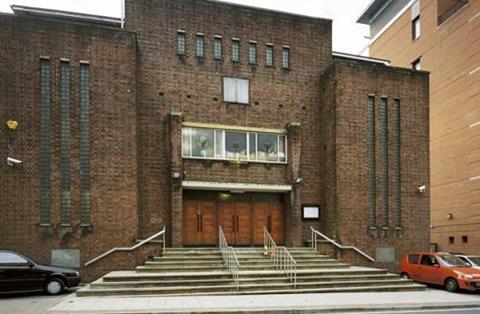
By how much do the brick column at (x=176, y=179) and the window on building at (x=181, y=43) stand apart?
9.10ft

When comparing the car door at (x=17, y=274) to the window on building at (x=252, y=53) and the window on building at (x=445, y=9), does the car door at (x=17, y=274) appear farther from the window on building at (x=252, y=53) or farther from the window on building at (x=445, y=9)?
the window on building at (x=445, y=9)

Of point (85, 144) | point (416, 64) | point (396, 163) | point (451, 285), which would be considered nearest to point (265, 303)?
point (451, 285)

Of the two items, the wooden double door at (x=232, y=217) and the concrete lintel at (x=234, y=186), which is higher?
the concrete lintel at (x=234, y=186)

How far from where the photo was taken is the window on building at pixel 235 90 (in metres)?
20.7

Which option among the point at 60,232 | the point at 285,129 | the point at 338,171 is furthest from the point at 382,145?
the point at 60,232

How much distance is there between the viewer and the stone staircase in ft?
47.6

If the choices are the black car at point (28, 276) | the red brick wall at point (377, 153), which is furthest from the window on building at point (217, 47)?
the black car at point (28, 276)

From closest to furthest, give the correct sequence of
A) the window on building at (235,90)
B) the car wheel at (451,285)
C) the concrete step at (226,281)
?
1. the concrete step at (226,281)
2. the car wheel at (451,285)
3. the window on building at (235,90)

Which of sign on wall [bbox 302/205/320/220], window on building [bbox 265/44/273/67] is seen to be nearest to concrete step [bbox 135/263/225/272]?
sign on wall [bbox 302/205/320/220]

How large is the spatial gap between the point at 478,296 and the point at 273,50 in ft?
40.7

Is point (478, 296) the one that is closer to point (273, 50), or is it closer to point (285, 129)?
point (285, 129)

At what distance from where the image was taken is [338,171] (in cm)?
2034

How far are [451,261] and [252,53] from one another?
11358 millimetres

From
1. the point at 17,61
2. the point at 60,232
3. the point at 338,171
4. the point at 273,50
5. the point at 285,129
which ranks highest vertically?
the point at 273,50
